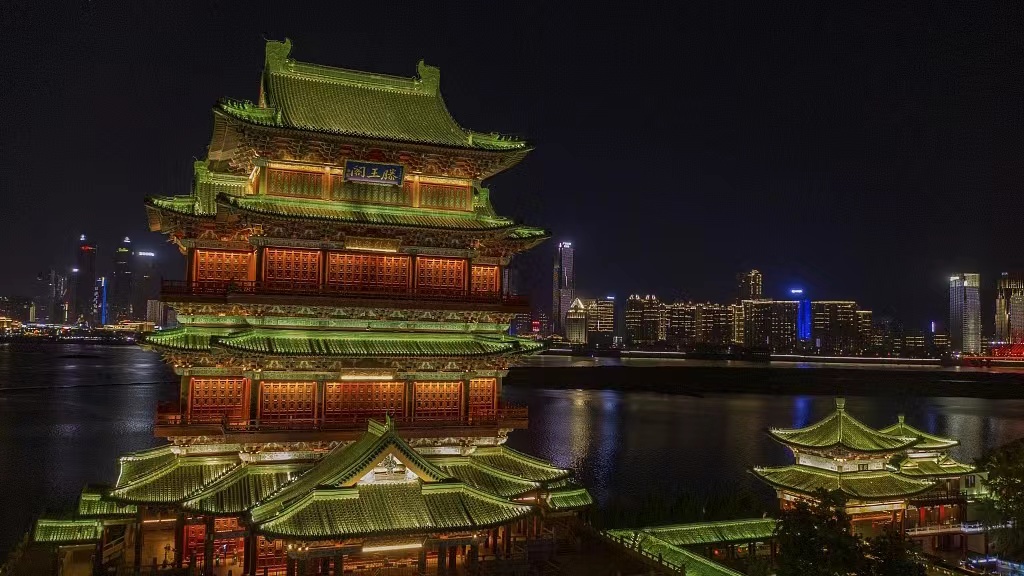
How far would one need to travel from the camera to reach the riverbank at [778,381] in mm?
101000

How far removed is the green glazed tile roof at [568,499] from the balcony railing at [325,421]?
2422mm

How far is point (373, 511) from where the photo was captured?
1552cm

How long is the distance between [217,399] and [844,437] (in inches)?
775

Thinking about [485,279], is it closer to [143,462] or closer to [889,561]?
[143,462]

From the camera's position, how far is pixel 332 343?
64.0 feet

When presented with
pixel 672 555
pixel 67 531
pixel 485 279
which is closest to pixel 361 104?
pixel 485 279

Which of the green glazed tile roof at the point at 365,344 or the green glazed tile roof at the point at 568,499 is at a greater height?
the green glazed tile roof at the point at 365,344

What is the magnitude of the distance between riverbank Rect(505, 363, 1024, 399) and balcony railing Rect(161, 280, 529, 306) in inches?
3172

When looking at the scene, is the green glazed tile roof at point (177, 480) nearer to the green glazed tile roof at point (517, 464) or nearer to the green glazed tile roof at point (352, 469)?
the green glazed tile roof at point (352, 469)

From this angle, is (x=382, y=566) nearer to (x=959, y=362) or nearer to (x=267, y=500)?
(x=267, y=500)

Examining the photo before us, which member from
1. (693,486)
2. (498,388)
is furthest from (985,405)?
(498,388)

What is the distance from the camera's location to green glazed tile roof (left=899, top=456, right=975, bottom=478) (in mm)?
24953

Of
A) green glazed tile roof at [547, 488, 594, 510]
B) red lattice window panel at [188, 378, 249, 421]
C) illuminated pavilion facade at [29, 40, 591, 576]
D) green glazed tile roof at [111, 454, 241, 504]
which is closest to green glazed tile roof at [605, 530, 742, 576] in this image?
green glazed tile roof at [547, 488, 594, 510]

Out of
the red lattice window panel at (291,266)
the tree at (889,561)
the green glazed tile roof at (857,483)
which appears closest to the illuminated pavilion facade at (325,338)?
the red lattice window panel at (291,266)
